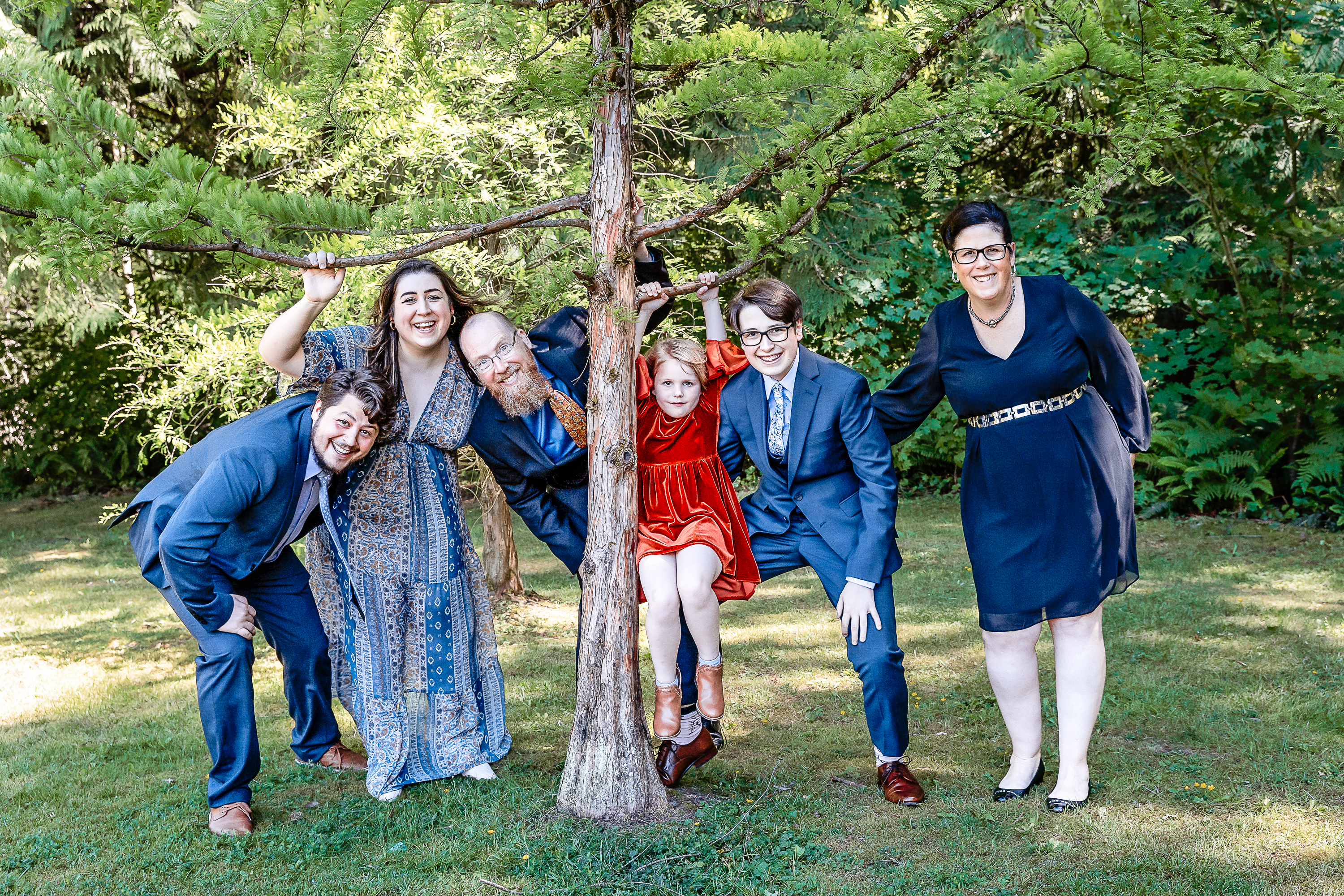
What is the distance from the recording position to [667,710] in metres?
3.53

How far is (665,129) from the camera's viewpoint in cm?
446

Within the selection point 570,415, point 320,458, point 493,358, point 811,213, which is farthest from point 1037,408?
point 320,458

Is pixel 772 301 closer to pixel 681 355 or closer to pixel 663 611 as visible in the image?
pixel 681 355

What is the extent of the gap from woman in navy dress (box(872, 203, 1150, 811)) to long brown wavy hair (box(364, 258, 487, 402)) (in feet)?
5.06

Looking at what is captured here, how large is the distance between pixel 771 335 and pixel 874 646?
1.11 metres

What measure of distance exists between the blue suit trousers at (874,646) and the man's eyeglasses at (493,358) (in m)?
1.13

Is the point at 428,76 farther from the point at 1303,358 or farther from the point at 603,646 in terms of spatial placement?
the point at 1303,358

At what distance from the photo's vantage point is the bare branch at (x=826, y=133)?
8.75ft

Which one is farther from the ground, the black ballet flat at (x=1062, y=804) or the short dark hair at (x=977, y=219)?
the short dark hair at (x=977, y=219)

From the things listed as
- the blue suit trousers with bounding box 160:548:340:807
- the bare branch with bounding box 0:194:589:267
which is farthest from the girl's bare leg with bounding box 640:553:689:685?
the blue suit trousers with bounding box 160:548:340:807

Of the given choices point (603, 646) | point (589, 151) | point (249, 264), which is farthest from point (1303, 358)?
point (249, 264)

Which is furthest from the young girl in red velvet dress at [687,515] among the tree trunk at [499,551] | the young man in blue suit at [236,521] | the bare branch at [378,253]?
the tree trunk at [499,551]

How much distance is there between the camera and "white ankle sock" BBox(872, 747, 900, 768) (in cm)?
352

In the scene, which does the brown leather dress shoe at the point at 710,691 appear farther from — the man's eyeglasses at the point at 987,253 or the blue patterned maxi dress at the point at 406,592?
the man's eyeglasses at the point at 987,253
